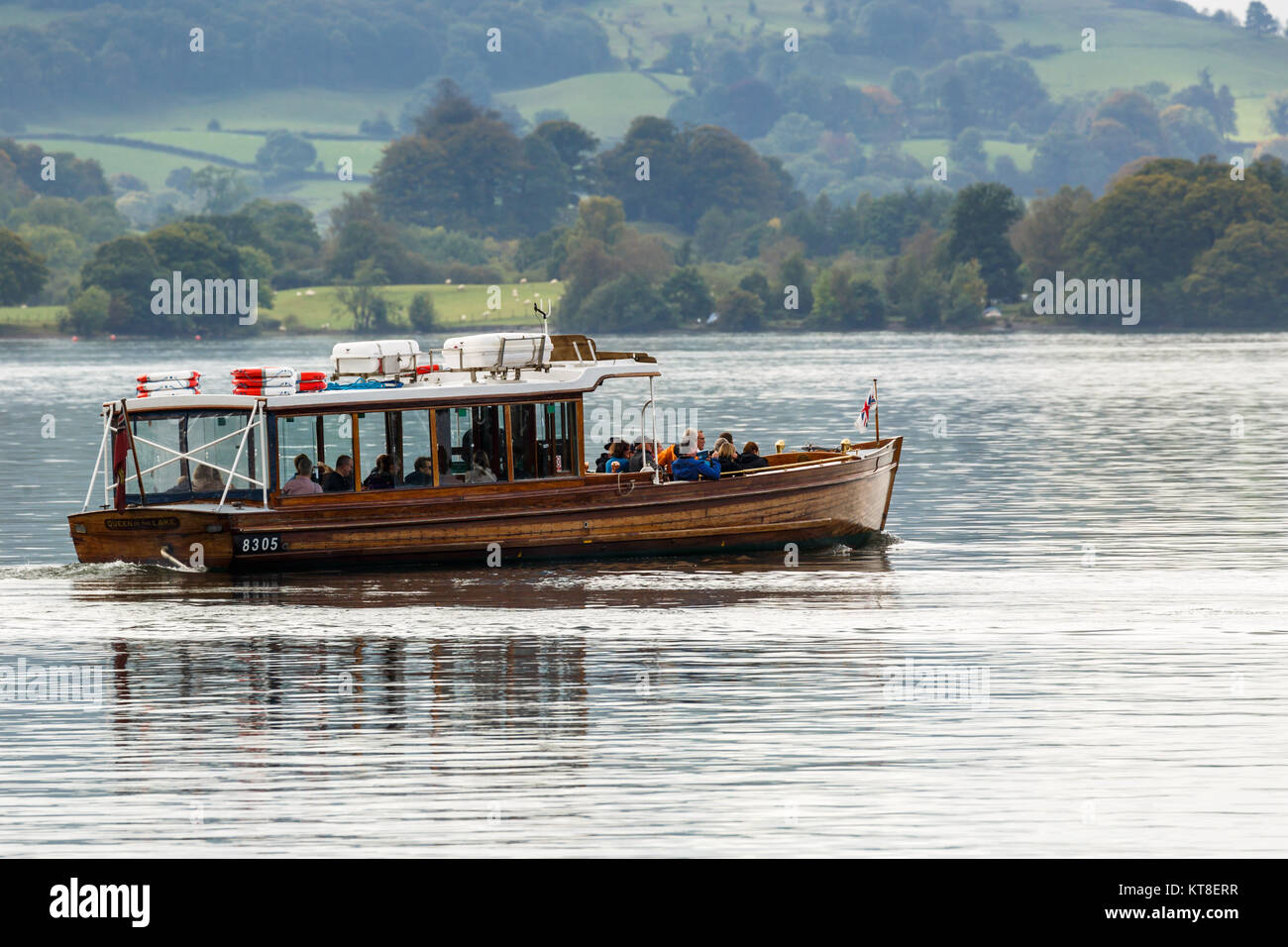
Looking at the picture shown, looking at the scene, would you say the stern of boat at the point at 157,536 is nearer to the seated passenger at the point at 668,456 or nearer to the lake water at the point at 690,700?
the lake water at the point at 690,700

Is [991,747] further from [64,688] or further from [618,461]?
[618,461]

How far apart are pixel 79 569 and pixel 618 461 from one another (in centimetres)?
967

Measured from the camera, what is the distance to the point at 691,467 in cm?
3584

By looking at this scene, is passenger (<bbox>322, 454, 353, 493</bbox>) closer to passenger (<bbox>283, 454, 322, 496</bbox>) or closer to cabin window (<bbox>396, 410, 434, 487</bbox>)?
passenger (<bbox>283, 454, 322, 496</bbox>)

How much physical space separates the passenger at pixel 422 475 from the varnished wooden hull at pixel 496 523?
0.42m

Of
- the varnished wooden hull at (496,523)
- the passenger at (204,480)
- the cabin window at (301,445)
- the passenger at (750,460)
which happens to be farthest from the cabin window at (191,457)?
the passenger at (750,460)

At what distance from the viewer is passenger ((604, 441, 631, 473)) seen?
36.4 metres

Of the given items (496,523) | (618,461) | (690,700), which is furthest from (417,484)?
(690,700)

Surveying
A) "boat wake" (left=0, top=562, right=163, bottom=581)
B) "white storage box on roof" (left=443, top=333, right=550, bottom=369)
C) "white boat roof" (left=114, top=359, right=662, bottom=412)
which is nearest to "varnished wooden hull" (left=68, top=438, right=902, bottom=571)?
"boat wake" (left=0, top=562, right=163, bottom=581)

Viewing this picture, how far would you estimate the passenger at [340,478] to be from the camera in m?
34.8

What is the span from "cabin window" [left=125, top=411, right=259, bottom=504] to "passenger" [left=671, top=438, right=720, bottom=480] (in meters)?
7.50

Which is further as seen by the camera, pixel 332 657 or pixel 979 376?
pixel 979 376

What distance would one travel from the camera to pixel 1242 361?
145750 millimetres

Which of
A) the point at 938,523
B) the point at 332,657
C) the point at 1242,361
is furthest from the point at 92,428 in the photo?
the point at 1242,361
